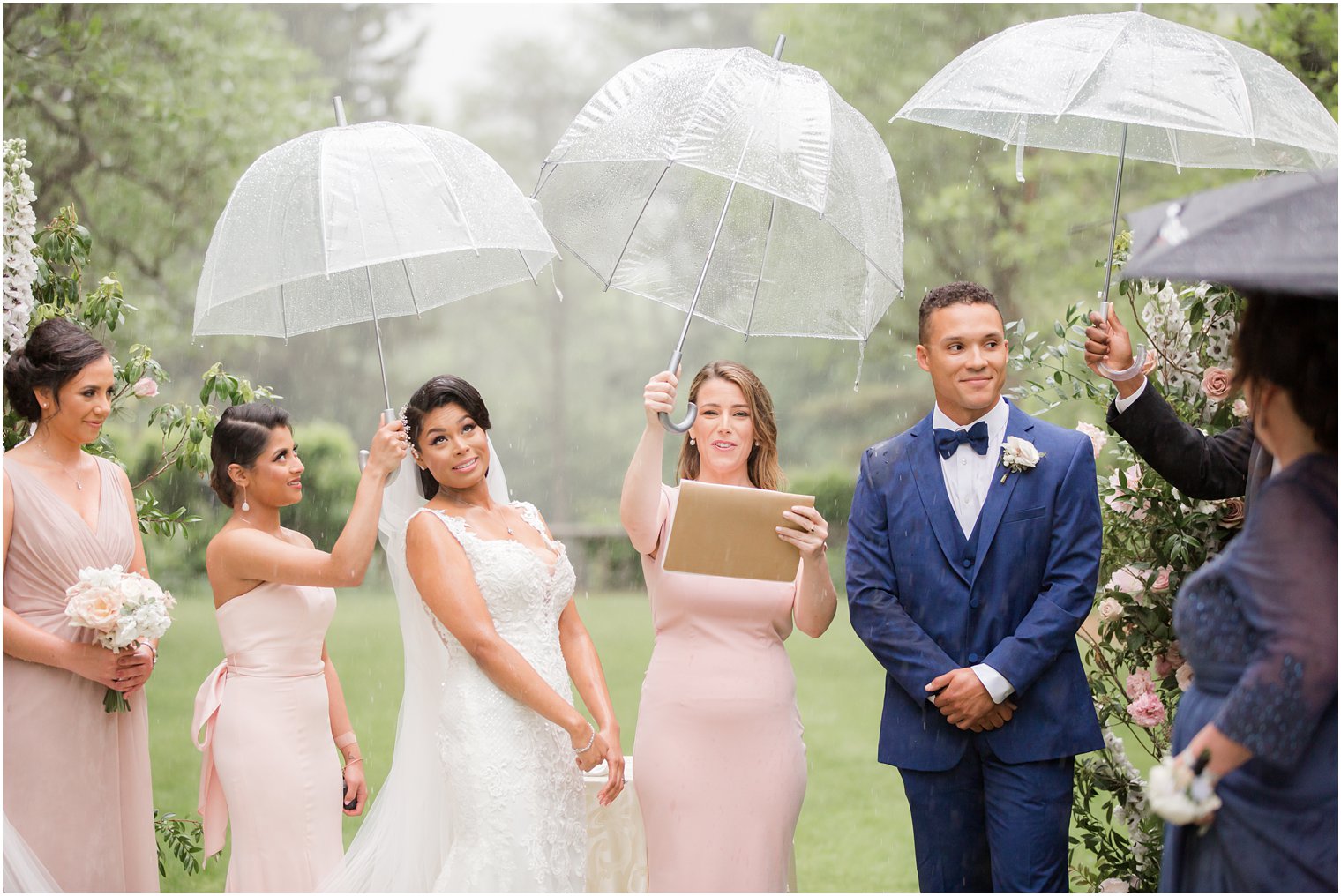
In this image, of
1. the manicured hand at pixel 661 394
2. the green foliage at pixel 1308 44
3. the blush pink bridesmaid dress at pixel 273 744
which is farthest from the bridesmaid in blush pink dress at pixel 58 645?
the green foliage at pixel 1308 44

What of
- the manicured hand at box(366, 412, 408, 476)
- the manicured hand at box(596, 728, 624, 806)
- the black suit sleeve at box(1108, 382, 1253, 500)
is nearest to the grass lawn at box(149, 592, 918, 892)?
the manicured hand at box(596, 728, 624, 806)

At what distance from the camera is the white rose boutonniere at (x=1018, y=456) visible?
352cm

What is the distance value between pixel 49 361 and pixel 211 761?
50.7 inches

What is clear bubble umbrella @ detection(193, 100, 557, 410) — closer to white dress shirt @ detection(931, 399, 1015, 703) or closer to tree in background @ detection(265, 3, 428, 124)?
white dress shirt @ detection(931, 399, 1015, 703)

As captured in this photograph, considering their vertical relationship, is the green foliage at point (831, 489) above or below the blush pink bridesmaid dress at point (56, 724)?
below

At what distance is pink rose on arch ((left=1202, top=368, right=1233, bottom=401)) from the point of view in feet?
13.1

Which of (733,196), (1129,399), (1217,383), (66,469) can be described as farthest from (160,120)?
(1129,399)

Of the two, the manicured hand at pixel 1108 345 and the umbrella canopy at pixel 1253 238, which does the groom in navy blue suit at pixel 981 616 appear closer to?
the manicured hand at pixel 1108 345

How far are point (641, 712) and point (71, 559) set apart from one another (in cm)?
172

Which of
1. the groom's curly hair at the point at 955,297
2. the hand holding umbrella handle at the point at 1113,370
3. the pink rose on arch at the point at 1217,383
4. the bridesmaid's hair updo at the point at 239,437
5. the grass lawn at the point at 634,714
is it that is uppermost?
the groom's curly hair at the point at 955,297

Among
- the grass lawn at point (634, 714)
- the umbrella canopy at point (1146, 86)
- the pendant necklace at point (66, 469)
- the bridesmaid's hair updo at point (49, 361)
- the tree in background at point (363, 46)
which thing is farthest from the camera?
the tree in background at point (363, 46)

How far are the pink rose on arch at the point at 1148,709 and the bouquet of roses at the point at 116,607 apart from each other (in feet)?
9.80

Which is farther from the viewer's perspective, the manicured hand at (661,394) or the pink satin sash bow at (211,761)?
the pink satin sash bow at (211,761)

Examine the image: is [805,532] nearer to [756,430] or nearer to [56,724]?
[756,430]
